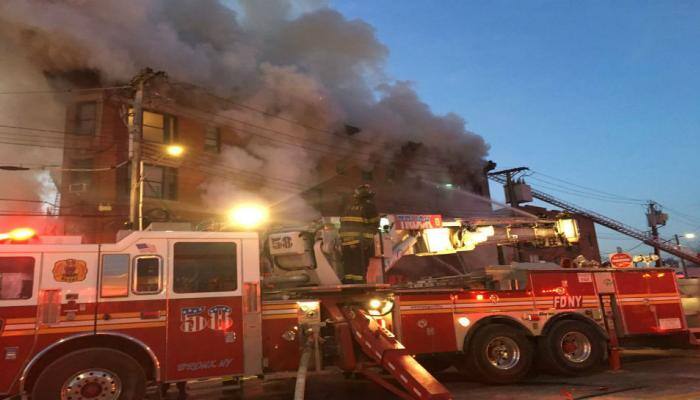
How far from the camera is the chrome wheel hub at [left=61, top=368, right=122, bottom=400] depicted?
5.02 meters

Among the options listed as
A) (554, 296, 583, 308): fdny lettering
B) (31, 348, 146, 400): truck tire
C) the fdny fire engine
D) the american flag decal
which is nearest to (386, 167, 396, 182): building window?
the fdny fire engine

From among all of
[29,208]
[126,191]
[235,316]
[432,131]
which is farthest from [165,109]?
[235,316]

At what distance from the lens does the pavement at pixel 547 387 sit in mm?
6340

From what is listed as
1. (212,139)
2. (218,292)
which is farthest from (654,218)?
(218,292)

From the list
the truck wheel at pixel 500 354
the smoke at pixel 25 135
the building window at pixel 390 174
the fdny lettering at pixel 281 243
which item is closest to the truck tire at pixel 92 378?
the fdny lettering at pixel 281 243

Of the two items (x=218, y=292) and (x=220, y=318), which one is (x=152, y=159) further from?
(x=220, y=318)

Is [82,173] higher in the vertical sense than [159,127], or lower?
lower

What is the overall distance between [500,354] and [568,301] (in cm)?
157

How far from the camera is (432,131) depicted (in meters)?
21.5

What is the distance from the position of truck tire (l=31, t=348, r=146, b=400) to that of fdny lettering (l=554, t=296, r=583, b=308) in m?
6.16

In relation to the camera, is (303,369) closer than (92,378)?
No

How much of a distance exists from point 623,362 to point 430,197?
16083 millimetres

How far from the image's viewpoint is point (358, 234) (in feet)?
24.7

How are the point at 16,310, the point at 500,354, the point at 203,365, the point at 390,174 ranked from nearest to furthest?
the point at 16,310, the point at 203,365, the point at 500,354, the point at 390,174
